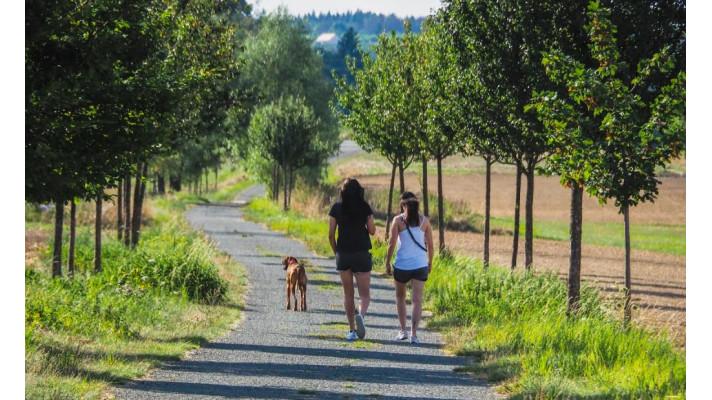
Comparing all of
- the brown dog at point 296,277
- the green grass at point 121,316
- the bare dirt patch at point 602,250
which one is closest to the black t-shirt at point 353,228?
the green grass at point 121,316

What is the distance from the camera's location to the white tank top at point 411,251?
13539 millimetres

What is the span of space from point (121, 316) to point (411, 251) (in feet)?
15.5

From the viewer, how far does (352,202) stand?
44.4 ft

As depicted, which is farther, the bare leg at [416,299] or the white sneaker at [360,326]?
the white sneaker at [360,326]

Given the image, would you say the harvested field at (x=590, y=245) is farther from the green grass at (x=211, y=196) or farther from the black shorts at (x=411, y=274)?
the green grass at (x=211, y=196)

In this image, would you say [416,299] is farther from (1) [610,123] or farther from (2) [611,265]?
(2) [611,265]

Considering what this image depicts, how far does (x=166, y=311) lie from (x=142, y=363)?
16.0 feet

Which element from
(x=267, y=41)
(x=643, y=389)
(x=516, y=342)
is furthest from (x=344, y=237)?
(x=267, y=41)

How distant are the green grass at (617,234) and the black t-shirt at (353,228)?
34708mm

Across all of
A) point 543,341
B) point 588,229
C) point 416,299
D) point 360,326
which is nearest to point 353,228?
point 416,299

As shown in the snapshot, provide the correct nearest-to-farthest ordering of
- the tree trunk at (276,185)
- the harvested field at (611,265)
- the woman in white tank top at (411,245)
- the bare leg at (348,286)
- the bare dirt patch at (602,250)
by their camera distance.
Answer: the woman in white tank top at (411,245)
the bare leg at (348,286)
the bare dirt patch at (602,250)
the harvested field at (611,265)
the tree trunk at (276,185)

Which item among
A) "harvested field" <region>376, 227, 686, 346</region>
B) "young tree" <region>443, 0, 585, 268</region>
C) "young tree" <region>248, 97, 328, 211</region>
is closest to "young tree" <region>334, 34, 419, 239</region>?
"harvested field" <region>376, 227, 686, 346</region>

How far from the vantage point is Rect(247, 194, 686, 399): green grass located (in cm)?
1087
